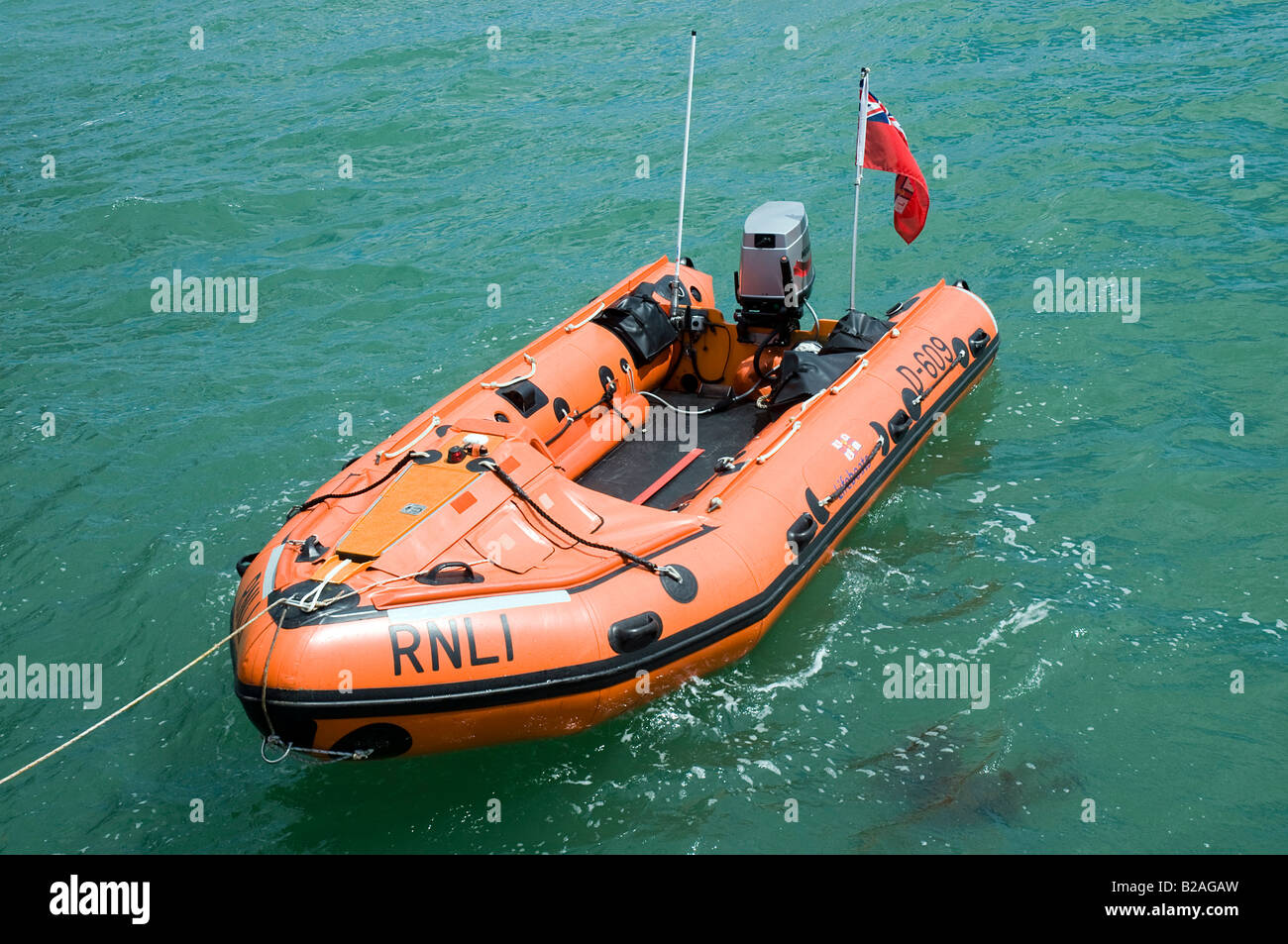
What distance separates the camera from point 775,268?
6840 mm

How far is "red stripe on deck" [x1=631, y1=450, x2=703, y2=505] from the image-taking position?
20.6 ft


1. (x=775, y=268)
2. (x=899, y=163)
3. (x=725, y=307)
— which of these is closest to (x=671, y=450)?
(x=775, y=268)

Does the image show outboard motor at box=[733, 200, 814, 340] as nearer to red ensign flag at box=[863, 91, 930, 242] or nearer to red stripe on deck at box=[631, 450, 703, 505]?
red ensign flag at box=[863, 91, 930, 242]

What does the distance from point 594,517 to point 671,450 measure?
1523 mm

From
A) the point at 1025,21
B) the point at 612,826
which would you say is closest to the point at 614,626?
the point at 612,826

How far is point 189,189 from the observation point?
1155 centimetres

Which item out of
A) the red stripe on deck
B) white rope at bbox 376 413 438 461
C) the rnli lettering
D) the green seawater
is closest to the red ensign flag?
the green seawater

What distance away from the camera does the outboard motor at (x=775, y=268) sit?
679cm

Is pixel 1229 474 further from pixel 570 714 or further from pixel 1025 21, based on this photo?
pixel 1025 21

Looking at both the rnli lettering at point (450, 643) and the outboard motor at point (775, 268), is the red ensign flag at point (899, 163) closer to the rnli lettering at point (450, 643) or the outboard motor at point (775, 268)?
→ the outboard motor at point (775, 268)

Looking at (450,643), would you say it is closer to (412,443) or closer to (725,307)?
(412,443)

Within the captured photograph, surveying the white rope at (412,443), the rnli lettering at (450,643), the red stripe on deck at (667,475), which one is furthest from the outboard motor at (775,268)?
the rnli lettering at (450,643)

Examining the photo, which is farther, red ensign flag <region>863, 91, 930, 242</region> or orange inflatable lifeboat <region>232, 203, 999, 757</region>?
red ensign flag <region>863, 91, 930, 242</region>

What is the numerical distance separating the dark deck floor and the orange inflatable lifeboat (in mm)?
14
